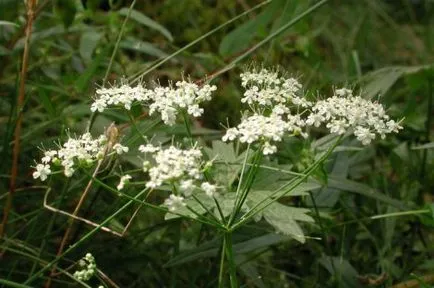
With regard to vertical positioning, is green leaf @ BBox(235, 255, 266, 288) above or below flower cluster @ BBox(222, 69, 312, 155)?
below

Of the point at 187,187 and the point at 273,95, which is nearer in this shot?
the point at 187,187

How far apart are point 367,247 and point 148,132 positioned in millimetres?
568

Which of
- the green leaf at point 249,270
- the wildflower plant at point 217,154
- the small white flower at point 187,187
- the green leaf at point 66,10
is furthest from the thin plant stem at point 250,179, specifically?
the green leaf at point 66,10

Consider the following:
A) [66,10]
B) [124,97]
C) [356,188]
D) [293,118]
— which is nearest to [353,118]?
[293,118]

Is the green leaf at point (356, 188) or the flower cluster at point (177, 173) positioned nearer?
the flower cluster at point (177, 173)

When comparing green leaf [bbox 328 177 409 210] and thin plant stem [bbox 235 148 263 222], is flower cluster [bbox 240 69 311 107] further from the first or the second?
green leaf [bbox 328 177 409 210]

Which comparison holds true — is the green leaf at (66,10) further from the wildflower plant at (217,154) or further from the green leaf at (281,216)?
the green leaf at (281,216)

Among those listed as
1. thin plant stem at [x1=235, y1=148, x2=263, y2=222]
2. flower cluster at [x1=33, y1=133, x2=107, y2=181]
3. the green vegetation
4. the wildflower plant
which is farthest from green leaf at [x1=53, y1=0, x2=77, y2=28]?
thin plant stem at [x1=235, y1=148, x2=263, y2=222]

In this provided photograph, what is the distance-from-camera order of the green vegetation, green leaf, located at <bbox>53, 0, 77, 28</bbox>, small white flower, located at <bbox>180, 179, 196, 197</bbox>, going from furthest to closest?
green leaf, located at <bbox>53, 0, 77, 28</bbox>
the green vegetation
small white flower, located at <bbox>180, 179, 196, 197</bbox>

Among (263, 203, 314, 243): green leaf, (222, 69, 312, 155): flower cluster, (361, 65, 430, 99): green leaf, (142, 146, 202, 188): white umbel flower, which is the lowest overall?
(263, 203, 314, 243): green leaf

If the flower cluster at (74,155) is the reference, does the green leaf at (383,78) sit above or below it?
above

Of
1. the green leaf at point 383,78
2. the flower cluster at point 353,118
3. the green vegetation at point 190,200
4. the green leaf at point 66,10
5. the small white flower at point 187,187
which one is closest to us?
the small white flower at point 187,187

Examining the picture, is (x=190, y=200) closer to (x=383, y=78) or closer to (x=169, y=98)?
(x=169, y=98)

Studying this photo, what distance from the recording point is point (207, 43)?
2.40 meters
